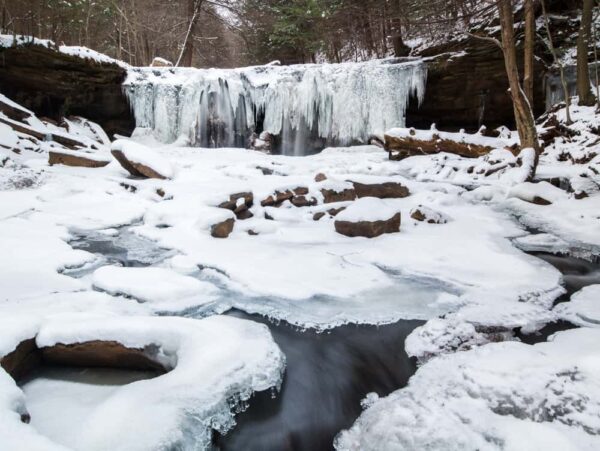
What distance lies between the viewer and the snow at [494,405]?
5.02ft

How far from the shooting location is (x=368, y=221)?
14.7ft

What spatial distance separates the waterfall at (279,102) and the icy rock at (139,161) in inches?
182

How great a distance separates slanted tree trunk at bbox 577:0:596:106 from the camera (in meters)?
8.42

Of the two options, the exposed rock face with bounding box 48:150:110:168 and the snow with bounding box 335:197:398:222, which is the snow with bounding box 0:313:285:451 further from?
the exposed rock face with bounding box 48:150:110:168

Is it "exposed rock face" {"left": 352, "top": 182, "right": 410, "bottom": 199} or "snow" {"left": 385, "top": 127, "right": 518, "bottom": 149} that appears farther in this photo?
"snow" {"left": 385, "top": 127, "right": 518, "bottom": 149}

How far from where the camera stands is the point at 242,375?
194 centimetres

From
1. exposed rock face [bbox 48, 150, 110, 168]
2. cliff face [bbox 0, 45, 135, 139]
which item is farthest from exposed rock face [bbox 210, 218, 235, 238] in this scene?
cliff face [bbox 0, 45, 135, 139]

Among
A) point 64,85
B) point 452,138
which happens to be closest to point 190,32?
point 64,85

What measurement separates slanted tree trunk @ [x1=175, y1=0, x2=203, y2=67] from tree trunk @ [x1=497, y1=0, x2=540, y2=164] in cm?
1083

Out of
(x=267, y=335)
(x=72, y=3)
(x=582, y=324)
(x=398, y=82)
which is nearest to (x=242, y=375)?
(x=267, y=335)

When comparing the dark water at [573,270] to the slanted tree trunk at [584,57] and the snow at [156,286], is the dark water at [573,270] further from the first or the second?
the slanted tree trunk at [584,57]

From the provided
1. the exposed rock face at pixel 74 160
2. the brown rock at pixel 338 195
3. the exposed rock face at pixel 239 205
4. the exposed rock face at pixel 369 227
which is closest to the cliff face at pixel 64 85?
the exposed rock face at pixel 74 160

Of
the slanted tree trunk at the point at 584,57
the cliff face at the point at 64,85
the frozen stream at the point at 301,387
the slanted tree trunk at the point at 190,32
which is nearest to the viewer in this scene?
the frozen stream at the point at 301,387

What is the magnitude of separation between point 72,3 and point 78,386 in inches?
601
